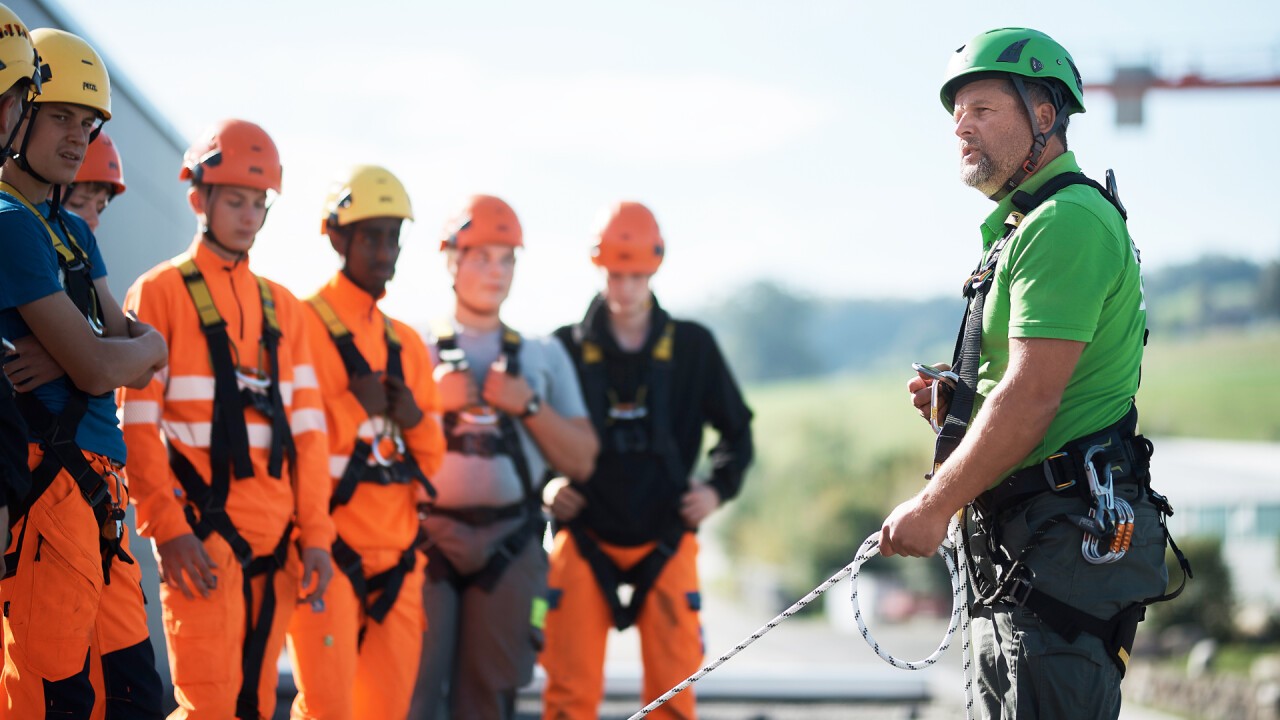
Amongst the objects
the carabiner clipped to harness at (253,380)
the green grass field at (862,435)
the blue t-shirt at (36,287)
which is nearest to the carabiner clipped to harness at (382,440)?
the carabiner clipped to harness at (253,380)

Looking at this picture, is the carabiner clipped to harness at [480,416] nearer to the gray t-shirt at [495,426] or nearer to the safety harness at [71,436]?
the gray t-shirt at [495,426]

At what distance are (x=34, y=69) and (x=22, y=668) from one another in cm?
172

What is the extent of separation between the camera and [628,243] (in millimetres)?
6816

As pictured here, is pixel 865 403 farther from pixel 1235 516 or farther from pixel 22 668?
pixel 22 668

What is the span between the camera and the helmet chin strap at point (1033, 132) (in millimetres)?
4062

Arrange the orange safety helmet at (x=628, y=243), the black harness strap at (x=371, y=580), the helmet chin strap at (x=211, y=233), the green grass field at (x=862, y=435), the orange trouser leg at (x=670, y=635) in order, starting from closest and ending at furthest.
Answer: the helmet chin strap at (x=211, y=233) < the black harness strap at (x=371, y=580) < the orange trouser leg at (x=670, y=635) < the orange safety helmet at (x=628, y=243) < the green grass field at (x=862, y=435)

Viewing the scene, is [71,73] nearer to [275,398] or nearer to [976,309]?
[275,398]

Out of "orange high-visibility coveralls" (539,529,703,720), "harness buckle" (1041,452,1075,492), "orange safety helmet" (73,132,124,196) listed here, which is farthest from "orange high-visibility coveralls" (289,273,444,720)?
"harness buckle" (1041,452,1075,492)

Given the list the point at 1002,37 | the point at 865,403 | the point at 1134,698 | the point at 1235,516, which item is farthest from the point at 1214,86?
Answer: the point at 865,403

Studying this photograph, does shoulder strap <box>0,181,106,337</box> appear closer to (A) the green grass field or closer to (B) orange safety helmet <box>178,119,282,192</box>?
(B) orange safety helmet <box>178,119,282,192</box>

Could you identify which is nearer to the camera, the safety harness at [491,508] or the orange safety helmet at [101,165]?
the orange safety helmet at [101,165]

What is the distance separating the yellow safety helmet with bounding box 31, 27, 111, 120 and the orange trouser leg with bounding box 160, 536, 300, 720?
1.57 m

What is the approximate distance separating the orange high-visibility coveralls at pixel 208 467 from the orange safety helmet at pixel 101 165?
58cm

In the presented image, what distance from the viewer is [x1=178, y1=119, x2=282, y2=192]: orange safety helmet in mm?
5078
